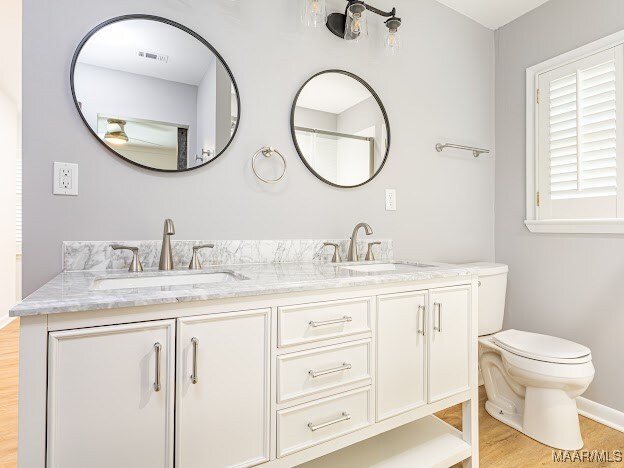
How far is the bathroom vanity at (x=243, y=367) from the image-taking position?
80 centimetres

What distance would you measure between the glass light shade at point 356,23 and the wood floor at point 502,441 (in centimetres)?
212

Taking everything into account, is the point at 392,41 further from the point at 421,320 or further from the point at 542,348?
the point at 542,348

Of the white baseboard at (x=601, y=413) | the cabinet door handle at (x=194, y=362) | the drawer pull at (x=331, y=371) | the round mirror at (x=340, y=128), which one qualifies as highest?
the round mirror at (x=340, y=128)

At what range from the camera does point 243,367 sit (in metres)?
1.00

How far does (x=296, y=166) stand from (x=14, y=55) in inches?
127

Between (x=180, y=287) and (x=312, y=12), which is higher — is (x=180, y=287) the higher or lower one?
the lower one

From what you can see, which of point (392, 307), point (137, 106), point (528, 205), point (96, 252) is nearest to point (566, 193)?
point (528, 205)

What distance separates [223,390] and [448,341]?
93cm

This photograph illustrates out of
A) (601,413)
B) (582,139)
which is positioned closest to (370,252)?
(582,139)

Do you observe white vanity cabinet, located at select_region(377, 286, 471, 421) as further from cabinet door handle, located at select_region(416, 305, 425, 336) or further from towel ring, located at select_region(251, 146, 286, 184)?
towel ring, located at select_region(251, 146, 286, 184)

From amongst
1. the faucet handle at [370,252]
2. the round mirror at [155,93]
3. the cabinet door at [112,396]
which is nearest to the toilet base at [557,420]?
the faucet handle at [370,252]

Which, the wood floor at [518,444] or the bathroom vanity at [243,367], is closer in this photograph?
the bathroom vanity at [243,367]

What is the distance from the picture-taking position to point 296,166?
5.71 ft

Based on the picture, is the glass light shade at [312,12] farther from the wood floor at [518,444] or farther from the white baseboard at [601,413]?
the white baseboard at [601,413]
